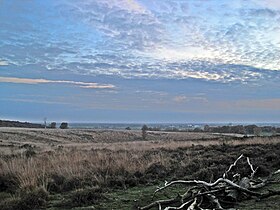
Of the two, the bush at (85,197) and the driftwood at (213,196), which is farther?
the bush at (85,197)

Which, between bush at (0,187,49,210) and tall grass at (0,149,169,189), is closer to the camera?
bush at (0,187,49,210)

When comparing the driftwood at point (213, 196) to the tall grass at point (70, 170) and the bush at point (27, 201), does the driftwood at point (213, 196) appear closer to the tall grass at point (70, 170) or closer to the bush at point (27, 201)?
the bush at point (27, 201)

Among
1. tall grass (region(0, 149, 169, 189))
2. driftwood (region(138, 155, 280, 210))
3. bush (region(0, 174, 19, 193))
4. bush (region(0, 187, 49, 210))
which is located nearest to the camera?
driftwood (region(138, 155, 280, 210))

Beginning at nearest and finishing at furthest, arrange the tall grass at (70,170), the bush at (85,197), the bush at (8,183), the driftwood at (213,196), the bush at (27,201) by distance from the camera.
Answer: the driftwood at (213,196) < the bush at (27,201) < the bush at (85,197) < the bush at (8,183) < the tall grass at (70,170)

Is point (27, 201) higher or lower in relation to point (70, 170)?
lower

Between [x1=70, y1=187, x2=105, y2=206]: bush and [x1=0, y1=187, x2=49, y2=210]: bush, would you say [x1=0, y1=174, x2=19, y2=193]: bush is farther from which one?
[x1=70, y1=187, x2=105, y2=206]: bush

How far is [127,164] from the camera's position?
13.4 metres

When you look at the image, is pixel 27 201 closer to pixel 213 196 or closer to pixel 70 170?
pixel 70 170

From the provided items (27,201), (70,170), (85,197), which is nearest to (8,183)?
(70,170)

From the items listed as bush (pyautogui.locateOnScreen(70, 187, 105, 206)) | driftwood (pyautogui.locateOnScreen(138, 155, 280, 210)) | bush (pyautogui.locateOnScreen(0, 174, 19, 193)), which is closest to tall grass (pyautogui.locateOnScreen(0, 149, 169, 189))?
bush (pyautogui.locateOnScreen(0, 174, 19, 193))

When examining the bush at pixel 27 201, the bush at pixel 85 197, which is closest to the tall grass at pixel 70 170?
the bush at pixel 27 201

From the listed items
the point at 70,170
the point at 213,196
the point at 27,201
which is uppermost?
the point at 213,196

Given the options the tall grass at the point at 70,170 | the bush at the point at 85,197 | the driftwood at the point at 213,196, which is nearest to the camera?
the driftwood at the point at 213,196

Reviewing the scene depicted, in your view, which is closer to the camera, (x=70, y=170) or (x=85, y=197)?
(x=85, y=197)
